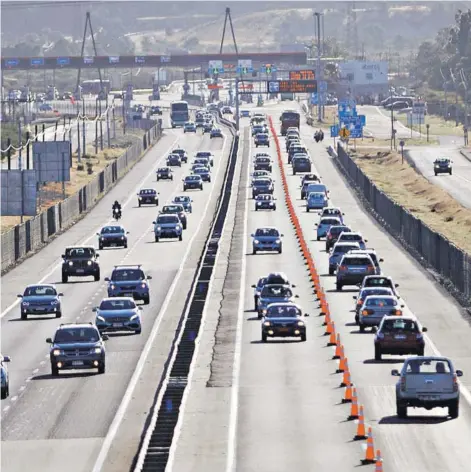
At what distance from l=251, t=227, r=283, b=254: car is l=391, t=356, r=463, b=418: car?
55.3 m

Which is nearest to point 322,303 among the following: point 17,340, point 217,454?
point 17,340

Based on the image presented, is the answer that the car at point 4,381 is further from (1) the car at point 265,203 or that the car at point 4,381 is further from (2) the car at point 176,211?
(1) the car at point 265,203

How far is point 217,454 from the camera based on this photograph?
3716cm

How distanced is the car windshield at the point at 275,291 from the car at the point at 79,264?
19.8 m

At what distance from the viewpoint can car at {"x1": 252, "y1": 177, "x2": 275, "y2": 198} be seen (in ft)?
451

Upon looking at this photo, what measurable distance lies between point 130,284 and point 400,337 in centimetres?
2227

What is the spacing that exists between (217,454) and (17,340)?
26079 mm

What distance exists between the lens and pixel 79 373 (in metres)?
52.8

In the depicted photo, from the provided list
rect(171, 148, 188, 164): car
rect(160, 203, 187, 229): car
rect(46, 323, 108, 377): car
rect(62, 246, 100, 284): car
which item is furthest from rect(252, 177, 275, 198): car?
rect(46, 323, 108, 377): car

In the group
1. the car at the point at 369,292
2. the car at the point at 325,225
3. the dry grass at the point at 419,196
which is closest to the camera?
the car at the point at 369,292

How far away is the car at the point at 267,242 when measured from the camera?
3789 inches

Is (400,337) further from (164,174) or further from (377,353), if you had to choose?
(164,174)

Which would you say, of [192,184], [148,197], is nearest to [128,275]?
[148,197]

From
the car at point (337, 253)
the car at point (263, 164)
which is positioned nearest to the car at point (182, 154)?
the car at point (263, 164)
